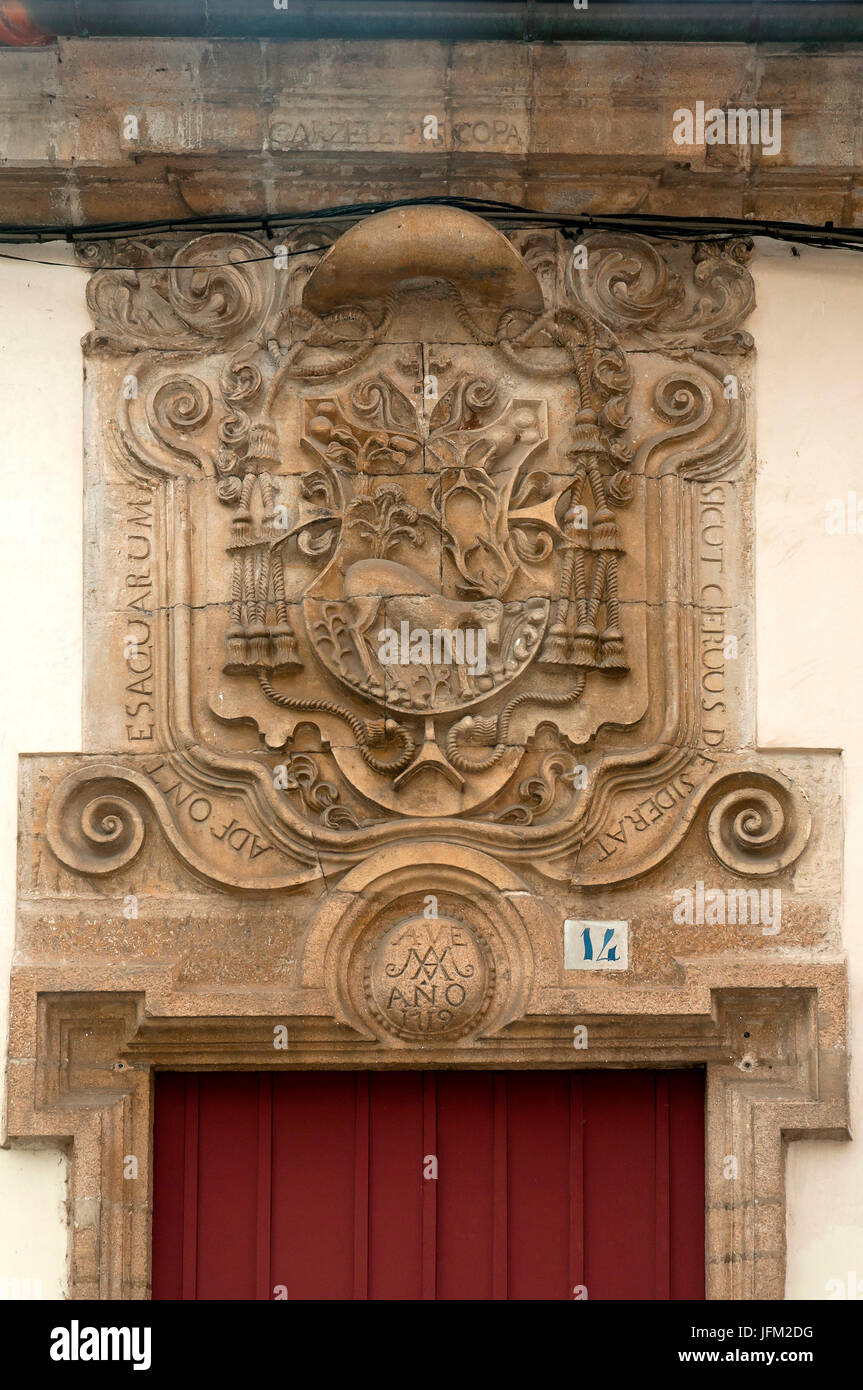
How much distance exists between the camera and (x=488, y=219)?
18.4 feet

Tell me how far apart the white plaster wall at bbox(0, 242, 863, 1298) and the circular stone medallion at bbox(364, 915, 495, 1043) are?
3.52 feet

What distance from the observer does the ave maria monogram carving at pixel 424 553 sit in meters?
5.38

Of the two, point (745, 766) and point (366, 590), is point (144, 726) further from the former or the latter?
point (745, 766)

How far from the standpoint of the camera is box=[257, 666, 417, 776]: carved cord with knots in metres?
5.37

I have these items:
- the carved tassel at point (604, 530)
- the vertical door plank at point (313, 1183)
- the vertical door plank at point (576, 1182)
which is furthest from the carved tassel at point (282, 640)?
the vertical door plank at point (576, 1182)

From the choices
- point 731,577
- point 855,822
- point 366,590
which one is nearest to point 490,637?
point 366,590

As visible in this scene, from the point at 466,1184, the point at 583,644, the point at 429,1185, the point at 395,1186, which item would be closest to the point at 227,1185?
the point at 395,1186

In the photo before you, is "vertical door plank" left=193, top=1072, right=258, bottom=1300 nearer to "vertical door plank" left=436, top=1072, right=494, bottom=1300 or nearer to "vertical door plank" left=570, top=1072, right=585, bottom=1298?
"vertical door plank" left=436, top=1072, right=494, bottom=1300

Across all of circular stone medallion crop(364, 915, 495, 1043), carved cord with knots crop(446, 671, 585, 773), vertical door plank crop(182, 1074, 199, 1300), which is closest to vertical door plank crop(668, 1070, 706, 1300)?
circular stone medallion crop(364, 915, 495, 1043)

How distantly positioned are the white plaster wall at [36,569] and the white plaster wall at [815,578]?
218 cm

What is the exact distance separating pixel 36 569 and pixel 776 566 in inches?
91.8

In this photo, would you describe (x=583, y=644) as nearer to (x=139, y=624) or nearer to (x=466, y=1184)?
(x=139, y=624)

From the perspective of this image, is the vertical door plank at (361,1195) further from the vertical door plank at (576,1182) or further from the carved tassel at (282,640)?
the carved tassel at (282,640)
